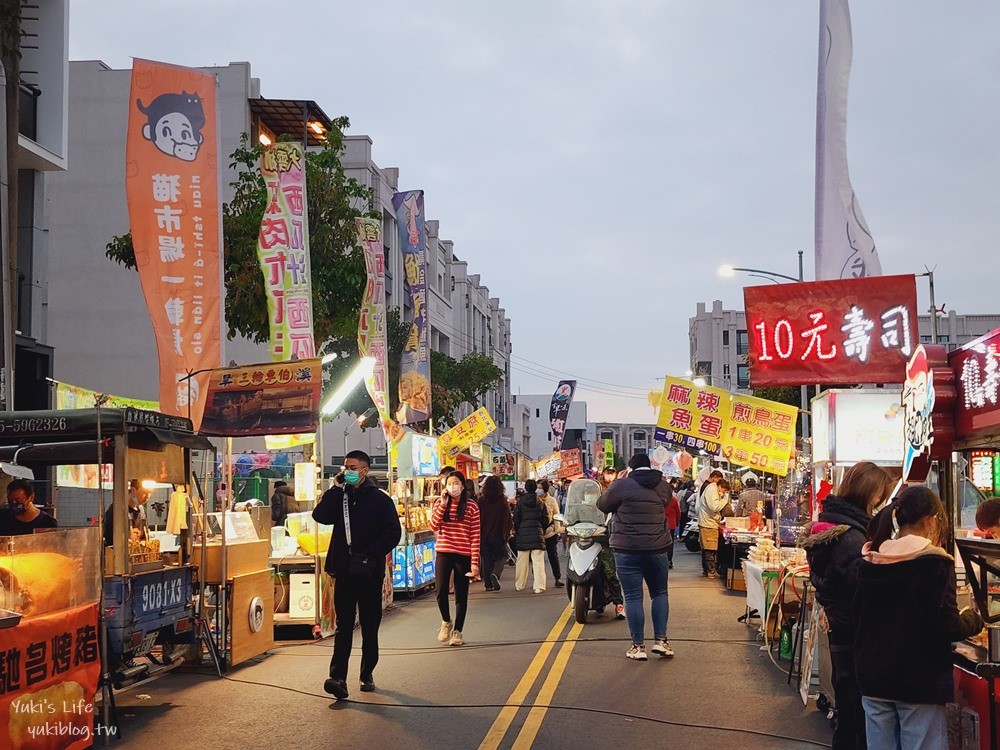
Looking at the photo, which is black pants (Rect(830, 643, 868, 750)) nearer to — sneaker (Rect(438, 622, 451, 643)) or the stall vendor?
sneaker (Rect(438, 622, 451, 643))

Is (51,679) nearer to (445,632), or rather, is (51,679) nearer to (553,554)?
(445,632)

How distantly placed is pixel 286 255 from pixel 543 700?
9428 mm

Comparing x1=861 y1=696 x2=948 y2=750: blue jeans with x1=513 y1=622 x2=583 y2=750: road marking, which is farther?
x1=513 y1=622 x2=583 y2=750: road marking

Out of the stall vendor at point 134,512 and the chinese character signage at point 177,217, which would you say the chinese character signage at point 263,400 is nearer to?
the stall vendor at point 134,512

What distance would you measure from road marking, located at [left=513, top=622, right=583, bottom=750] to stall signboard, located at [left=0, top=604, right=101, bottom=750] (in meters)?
3.01

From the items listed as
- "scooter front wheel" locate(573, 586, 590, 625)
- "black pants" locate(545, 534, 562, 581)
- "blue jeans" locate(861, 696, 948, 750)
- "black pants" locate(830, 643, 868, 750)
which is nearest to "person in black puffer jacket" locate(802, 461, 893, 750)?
"black pants" locate(830, 643, 868, 750)

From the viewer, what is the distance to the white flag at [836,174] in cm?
1316

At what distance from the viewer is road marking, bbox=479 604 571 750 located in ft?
25.0

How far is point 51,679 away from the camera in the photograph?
283 inches

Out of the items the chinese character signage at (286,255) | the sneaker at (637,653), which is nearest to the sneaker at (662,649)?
the sneaker at (637,653)

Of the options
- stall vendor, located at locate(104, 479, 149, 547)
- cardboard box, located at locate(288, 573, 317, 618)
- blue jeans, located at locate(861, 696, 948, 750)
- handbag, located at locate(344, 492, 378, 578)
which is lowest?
cardboard box, located at locate(288, 573, 317, 618)

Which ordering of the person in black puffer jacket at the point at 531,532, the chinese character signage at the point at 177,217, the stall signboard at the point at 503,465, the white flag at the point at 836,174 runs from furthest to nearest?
1. the stall signboard at the point at 503,465
2. the person in black puffer jacket at the point at 531,532
3. the white flag at the point at 836,174
4. the chinese character signage at the point at 177,217

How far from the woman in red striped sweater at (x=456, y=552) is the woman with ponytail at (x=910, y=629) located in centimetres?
743

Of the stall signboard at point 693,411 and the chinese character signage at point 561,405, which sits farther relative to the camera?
the chinese character signage at point 561,405
